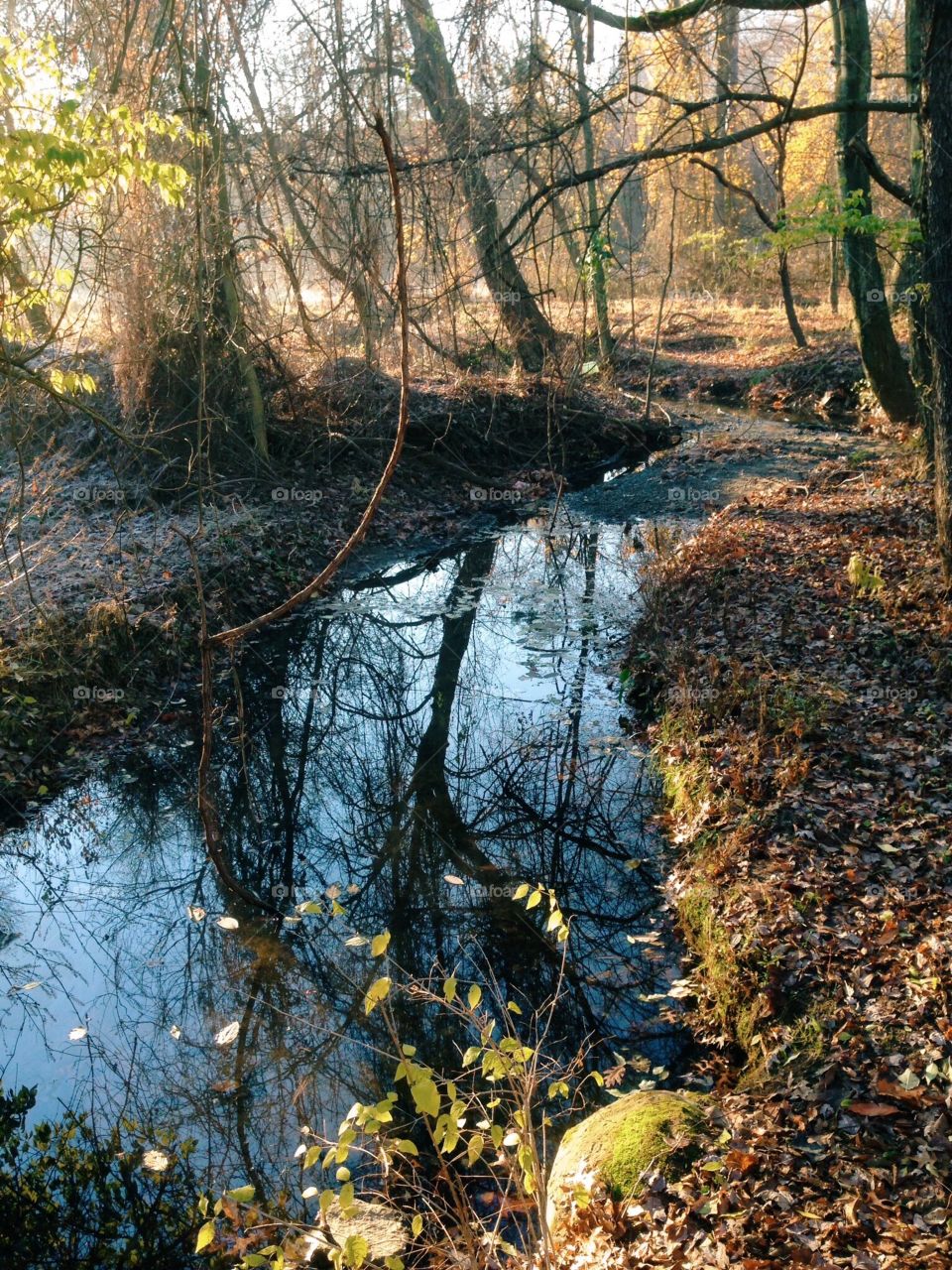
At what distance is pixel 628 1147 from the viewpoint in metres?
4.17

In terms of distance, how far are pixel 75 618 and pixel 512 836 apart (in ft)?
15.8

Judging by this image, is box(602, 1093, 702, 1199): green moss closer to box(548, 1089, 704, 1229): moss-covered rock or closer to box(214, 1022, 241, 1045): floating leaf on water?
box(548, 1089, 704, 1229): moss-covered rock

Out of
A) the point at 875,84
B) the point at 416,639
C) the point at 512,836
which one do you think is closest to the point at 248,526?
the point at 416,639

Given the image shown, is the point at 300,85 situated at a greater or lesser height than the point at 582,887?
greater

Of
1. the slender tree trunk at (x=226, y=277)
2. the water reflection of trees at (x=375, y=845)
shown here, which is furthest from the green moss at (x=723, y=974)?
the slender tree trunk at (x=226, y=277)

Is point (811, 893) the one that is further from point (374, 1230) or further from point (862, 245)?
point (862, 245)

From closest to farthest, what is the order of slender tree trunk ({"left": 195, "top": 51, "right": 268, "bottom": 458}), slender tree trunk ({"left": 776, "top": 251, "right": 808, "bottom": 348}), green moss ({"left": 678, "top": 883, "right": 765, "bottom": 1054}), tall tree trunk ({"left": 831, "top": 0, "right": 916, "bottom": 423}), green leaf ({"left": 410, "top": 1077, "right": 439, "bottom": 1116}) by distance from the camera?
1. green leaf ({"left": 410, "top": 1077, "right": 439, "bottom": 1116})
2. green moss ({"left": 678, "top": 883, "right": 765, "bottom": 1054})
3. slender tree trunk ({"left": 195, "top": 51, "right": 268, "bottom": 458})
4. tall tree trunk ({"left": 831, "top": 0, "right": 916, "bottom": 423})
5. slender tree trunk ({"left": 776, "top": 251, "right": 808, "bottom": 348})

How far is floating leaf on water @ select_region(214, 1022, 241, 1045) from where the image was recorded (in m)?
5.65

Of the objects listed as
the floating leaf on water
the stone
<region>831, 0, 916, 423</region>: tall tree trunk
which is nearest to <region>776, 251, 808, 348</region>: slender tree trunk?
<region>831, 0, 916, 423</region>: tall tree trunk

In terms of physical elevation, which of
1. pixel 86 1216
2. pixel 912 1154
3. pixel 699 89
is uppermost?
pixel 699 89

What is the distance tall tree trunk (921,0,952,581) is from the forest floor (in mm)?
1666

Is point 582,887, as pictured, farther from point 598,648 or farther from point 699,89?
point 699,89

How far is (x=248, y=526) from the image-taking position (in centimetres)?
1238

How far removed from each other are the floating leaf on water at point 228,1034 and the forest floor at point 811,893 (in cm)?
252
